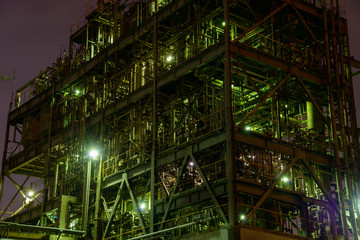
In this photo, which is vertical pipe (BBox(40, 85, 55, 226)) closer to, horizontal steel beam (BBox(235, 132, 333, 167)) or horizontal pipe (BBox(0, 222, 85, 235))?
horizontal pipe (BBox(0, 222, 85, 235))

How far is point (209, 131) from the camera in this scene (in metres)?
28.6

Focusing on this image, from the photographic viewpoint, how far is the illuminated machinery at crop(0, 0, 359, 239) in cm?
2755

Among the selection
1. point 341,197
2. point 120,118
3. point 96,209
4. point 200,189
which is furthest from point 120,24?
point 341,197

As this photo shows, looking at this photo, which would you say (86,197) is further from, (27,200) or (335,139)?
(335,139)

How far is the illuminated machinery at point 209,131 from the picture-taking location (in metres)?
27.5

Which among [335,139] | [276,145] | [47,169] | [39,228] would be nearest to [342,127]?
[335,139]

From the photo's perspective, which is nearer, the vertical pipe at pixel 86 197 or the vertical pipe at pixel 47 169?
the vertical pipe at pixel 86 197

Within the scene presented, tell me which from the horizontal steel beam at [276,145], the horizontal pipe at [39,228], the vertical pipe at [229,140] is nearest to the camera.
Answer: the vertical pipe at [229,140]

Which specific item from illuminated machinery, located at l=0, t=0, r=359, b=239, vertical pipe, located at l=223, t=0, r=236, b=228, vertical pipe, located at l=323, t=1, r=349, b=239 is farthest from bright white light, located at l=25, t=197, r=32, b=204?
vertical pipe, located at l=323, t=1, r=349, b=239

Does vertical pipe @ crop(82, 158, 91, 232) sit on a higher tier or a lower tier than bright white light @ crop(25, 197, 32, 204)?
lower

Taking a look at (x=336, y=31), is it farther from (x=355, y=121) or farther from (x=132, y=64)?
(x=132, y=64)

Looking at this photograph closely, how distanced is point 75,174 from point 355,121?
61.7 ft

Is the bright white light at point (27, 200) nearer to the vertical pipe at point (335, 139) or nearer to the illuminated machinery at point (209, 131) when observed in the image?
the illuminated machinery at point (209, 131)

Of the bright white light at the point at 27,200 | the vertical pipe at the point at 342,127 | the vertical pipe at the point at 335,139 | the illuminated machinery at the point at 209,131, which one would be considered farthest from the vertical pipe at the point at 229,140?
the bright white light at the point at 27,200
